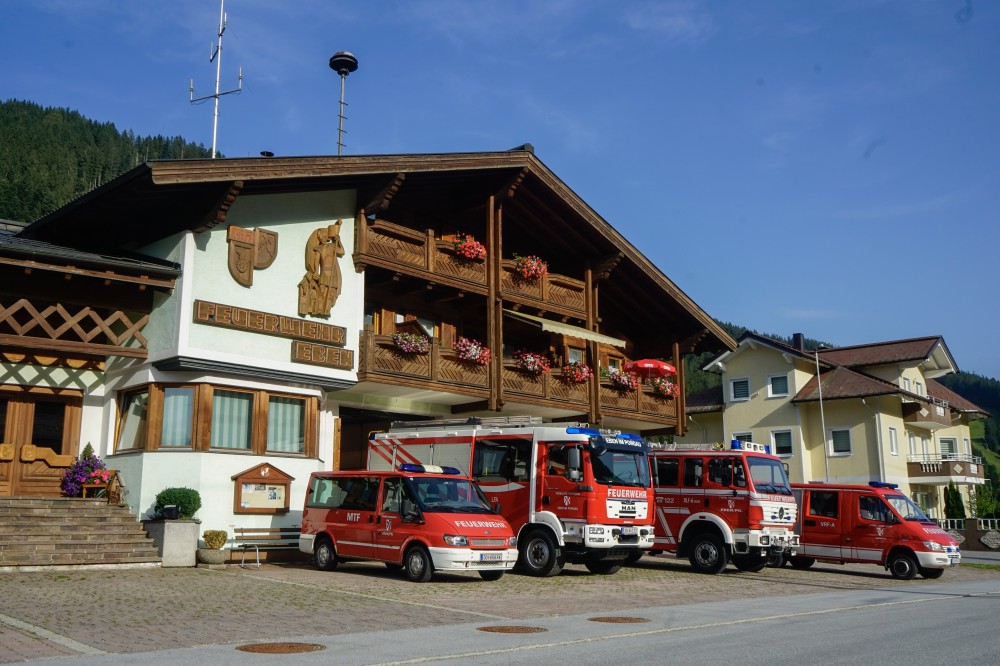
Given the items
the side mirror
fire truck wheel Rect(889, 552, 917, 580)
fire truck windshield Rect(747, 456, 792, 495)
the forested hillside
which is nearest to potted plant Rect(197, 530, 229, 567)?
the side mirror

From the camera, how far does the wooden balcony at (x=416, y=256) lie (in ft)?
80.7

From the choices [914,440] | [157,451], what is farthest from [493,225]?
[914,440]

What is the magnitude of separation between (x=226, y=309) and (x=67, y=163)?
9113 centimetres

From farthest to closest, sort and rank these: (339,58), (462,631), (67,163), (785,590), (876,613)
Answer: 1. (67,163)
2. (339,58)
3. (785,590)
4. (876,613)
5. (462,631)

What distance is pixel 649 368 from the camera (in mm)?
31328

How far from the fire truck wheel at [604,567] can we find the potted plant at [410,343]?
23.2ft

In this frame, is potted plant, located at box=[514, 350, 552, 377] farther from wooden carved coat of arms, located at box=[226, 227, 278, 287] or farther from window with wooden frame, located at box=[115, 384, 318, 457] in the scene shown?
wooden carved coat of arms, located at box=[226, 227, 278, 287]

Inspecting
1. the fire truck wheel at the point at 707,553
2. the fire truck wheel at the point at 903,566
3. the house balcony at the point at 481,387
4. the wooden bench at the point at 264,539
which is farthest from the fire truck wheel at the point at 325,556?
the fire truck wheel at the point at 903,566

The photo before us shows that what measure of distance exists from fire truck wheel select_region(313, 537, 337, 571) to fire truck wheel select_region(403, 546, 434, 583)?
227 centimetres

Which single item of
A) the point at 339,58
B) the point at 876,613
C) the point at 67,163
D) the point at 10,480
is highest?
the point at 67,163

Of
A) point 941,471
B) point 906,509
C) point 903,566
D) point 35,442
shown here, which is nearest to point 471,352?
point 35,442

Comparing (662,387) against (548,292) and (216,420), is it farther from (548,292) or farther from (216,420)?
(216,420)

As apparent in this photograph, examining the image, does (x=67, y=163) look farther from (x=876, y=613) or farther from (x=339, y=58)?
(x=876, y=613)

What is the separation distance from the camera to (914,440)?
52406 mm
